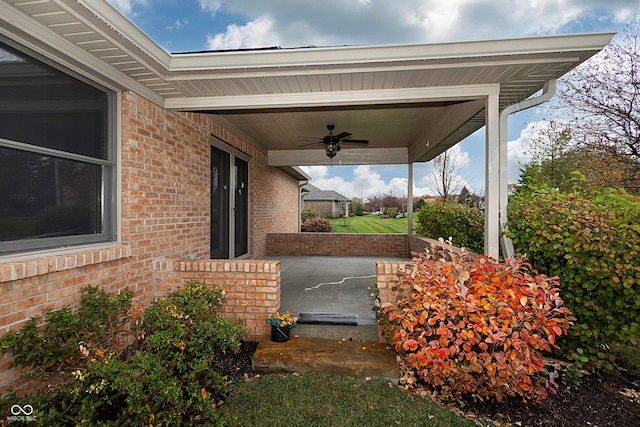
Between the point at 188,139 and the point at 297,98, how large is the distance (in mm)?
A: 1741

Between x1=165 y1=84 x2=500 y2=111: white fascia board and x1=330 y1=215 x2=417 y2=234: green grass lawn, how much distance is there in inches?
656

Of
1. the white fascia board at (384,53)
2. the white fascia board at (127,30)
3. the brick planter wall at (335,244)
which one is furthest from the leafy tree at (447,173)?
the white fascia board at (127,30)

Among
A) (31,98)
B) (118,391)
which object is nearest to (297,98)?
(31,98)

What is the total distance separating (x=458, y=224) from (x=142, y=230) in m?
5.11

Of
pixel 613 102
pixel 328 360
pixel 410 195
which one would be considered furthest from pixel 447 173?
pixel 328 360

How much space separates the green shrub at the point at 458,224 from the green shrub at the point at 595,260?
1763 mm

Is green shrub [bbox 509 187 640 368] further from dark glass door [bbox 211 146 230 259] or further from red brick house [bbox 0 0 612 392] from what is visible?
dark glass door [bbox 211 146 230 259]

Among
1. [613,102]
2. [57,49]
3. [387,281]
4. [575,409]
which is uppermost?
[613,102]

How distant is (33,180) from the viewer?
238 centimetres

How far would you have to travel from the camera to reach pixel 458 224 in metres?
5.74

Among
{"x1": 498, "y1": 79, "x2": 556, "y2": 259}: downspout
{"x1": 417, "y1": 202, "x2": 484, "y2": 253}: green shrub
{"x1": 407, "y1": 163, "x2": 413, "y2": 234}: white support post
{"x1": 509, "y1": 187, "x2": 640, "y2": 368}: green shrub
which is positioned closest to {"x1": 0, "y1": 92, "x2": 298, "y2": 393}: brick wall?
{"x1": 498, "y1": 79, "x2": 556, "y2": 259}: downspout

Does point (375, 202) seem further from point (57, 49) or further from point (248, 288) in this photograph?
point (57, 49)
